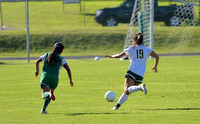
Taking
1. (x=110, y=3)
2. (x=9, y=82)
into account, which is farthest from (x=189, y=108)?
(x=110, y=3)

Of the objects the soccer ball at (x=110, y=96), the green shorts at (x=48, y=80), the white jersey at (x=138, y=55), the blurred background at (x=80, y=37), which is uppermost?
the white jersey at (x=138, y=55)

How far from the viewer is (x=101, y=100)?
1264 cm

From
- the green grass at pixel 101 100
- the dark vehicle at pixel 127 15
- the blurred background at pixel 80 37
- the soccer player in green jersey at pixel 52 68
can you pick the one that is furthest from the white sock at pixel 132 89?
the dark vehicle at pixel 127 15

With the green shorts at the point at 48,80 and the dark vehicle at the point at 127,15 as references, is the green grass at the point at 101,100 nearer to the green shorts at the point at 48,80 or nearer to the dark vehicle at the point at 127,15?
the green shorts at the point at 48,80

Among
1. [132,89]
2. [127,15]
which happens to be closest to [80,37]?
[127,15]

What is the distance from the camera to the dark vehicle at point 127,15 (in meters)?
37.0

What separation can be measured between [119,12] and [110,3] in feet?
41.1

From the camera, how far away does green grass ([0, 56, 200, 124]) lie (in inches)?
377

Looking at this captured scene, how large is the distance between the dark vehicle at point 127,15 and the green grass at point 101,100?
1705 centimetres

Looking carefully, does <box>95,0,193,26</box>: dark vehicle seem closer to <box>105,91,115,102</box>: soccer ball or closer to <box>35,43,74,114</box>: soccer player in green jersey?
<box>105,91,115,102</box>: soccer ball

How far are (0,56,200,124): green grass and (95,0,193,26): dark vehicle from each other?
1705 cm

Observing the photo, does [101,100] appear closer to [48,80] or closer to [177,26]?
[48,80]

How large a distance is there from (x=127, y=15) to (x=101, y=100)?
84.9 feet

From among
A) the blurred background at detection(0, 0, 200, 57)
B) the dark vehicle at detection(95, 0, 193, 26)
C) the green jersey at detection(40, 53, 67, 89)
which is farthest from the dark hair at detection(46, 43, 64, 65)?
the dark vehicle at detection(95, 0, 193, 26)
